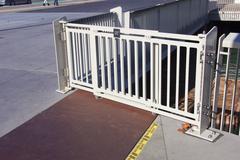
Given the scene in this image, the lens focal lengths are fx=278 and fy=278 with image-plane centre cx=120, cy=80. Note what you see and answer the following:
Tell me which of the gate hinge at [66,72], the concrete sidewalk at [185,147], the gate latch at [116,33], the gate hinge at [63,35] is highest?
the gate latch at [116,33]

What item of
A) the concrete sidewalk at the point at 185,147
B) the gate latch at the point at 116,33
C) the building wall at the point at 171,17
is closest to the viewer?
the concrete sidewalk at the point at 185,147

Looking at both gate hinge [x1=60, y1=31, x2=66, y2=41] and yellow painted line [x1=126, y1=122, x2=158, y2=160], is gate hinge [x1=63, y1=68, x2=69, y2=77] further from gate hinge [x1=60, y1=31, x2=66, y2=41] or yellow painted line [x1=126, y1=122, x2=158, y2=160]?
yellow painted line [x1=126, y1=122, x2=158, y2=160]

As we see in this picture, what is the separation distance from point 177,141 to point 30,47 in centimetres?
720

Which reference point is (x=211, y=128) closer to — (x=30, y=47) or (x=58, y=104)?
(x=58, y=104)

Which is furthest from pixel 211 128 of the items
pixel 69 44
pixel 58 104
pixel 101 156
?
pixel 69 44

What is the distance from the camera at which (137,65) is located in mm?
4441

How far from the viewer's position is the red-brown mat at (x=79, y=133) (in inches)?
138

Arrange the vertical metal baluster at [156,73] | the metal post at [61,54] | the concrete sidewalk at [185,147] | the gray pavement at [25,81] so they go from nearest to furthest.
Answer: the concrete sidewalk at [185,147] → the vertical metal baluster at [156,73] → the gray pavement at [25,81] → the metal post at [61,54]

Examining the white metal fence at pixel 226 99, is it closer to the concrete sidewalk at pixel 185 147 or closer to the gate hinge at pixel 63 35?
the concrete sidewalk at pixel 185 147

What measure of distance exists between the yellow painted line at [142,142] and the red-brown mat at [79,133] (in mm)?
64

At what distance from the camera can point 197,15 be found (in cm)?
1564

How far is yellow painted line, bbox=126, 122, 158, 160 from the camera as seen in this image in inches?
136

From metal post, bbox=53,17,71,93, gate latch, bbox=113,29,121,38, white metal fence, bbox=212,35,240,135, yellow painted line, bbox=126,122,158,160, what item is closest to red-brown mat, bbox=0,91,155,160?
yellow painted line, bbox=126,122,158,160

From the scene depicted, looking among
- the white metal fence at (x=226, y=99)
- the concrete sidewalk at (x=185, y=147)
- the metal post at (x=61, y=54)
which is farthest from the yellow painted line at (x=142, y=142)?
the metal post at (x=61, y=54)
